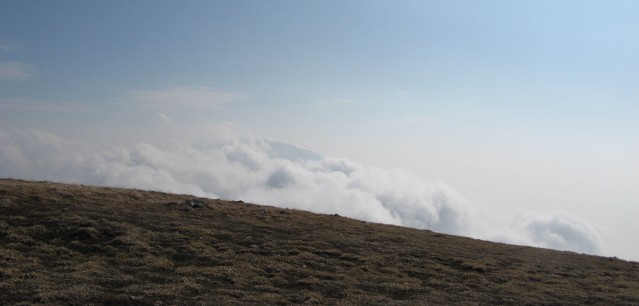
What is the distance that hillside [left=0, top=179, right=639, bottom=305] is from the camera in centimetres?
2295

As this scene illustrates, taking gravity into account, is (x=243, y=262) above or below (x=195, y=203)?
below

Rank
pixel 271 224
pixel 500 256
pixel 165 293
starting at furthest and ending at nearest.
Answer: pixel 271 224 → pixel 500 256 → pixel 165 293

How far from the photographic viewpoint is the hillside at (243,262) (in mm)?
22953

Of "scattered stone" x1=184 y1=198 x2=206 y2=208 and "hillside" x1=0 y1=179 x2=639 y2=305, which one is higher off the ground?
"scattered stone" x1=184 y1=198 x2=206 y2=208

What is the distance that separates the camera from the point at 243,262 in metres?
29.1

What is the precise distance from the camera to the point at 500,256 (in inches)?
1522

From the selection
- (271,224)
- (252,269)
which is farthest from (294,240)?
(252,269)

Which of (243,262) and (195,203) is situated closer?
(243,262)

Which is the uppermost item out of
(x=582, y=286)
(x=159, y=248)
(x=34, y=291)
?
(x=582, y=286)

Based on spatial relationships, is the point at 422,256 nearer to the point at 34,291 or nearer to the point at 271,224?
the point at 271,224

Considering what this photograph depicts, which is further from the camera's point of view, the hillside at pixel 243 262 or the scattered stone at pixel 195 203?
the scattered stone at pixel 195 203

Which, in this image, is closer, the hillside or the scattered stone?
the hillside

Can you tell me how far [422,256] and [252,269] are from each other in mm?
13690

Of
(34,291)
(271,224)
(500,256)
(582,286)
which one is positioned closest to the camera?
(34,291)
